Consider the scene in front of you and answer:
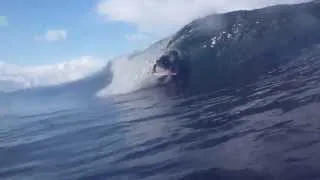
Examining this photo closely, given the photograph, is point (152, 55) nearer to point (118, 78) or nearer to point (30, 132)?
point (118, 78)

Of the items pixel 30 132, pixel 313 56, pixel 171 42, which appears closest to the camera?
pixel 30 132

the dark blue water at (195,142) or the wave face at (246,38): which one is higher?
the wave face at (246,38)

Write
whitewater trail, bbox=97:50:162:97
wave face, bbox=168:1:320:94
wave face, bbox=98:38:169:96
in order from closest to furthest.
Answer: wave face, bbox=168:1:320:94
whitewater trail, bbox=97:50:162:97
wave face, bbox=98:38:169:96

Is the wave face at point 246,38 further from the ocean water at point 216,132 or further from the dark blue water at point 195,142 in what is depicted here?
the dark blue water at point 195,142

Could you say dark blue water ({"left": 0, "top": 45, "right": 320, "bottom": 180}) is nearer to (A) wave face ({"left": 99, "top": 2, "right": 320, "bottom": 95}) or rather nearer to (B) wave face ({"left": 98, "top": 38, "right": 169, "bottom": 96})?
(A) wave face ({"left": 99, "top": 2, "right": 320, "bottom": 95})

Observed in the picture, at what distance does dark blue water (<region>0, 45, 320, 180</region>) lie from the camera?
11.4 metres

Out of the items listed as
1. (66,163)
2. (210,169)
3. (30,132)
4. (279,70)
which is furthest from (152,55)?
(210,169)

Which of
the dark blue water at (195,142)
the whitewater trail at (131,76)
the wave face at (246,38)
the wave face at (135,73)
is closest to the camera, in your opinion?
the dark blue water at (195,142)

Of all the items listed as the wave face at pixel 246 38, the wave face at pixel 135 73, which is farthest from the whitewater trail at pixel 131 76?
the wave face at pixel 246 38

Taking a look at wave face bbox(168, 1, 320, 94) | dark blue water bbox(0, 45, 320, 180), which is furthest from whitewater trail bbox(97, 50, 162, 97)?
dark blue water bbox(0, 45, 320, 180)

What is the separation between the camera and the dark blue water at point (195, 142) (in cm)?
1136

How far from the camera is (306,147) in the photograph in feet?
37.7

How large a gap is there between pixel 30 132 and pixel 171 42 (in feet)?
82.3

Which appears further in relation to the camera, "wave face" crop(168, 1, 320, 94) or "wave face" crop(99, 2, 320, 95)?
"wave face" crop(99, 2, 320, 95)
